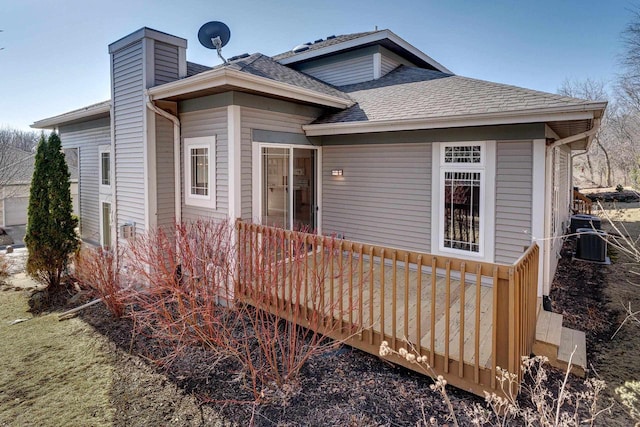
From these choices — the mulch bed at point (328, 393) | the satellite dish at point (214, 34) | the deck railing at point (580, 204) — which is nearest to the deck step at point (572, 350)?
the mulch bed at point (328, 393)

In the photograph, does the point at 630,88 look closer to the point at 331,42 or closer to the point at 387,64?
the point at 387,64

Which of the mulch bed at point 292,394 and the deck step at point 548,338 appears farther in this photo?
the deck step at point 548,338

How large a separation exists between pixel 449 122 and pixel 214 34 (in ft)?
18.5

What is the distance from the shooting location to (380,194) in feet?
24.0

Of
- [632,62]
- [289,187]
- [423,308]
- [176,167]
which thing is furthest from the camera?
[632,62]

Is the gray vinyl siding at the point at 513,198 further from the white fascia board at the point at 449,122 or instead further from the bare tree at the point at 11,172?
the bare tree at the point at 11,172

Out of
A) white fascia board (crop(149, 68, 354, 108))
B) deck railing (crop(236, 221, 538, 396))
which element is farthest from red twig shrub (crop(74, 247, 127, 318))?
white fascia board (crop(149, 68, 354, 108))

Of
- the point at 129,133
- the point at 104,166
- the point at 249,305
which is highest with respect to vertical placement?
the point at 129,133

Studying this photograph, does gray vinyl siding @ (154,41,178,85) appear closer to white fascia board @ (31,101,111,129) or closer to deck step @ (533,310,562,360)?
white fascia board @ (31,101,111,129)

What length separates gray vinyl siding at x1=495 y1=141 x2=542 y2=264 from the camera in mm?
5656

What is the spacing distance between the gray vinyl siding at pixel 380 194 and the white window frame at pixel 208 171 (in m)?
2.56

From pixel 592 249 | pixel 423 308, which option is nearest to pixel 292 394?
pixel 423 308

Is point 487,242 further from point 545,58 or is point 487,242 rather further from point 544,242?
point 545,58

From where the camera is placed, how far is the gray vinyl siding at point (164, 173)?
7078mm
